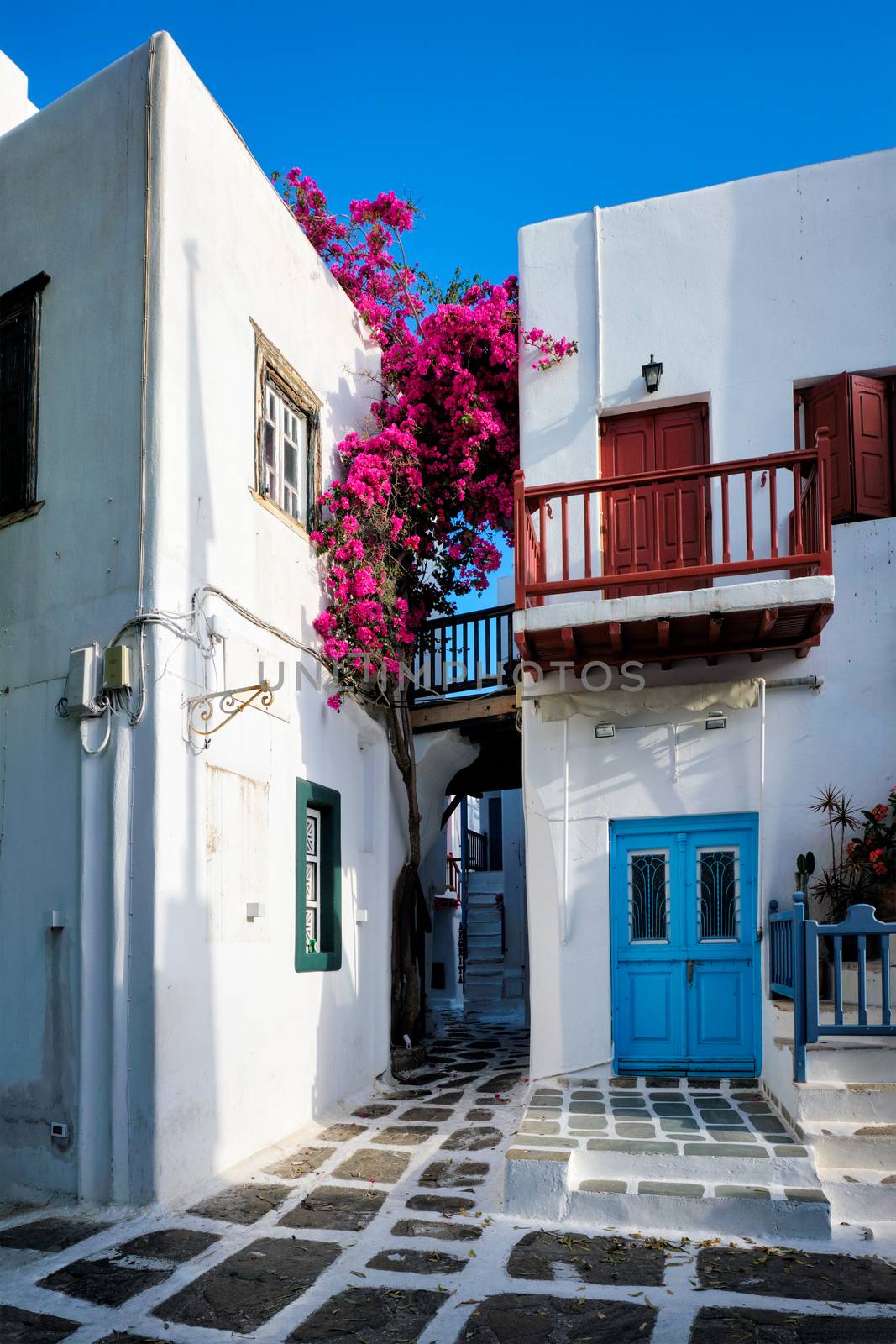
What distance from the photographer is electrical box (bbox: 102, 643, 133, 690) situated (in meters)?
6.97

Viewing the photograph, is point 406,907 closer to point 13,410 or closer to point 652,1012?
point 652,1012

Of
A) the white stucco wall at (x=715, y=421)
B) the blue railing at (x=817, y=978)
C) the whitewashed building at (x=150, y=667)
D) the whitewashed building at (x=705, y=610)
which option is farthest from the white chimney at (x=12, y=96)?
the blue railing at (x=817, y=978)

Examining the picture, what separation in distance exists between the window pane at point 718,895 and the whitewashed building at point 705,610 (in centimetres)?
2

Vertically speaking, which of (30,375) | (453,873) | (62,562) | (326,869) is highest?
(30,375)

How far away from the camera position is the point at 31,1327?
498 cm

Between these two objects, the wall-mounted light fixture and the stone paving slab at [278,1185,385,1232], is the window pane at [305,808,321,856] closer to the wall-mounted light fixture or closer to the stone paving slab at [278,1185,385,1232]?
the stone paving slab at [278,1185,385,1232]

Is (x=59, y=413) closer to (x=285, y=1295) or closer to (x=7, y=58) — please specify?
(x=7, y=58)

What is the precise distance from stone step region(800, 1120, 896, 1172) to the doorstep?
12 centimetres

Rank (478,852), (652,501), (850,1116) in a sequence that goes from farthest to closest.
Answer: (478,852) → (652,501) → (850,1116)

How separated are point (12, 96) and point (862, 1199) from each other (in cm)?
1105

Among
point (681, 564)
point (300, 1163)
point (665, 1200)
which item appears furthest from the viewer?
point (681, 564)

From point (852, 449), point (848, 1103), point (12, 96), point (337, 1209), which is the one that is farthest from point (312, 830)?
point (12, 96)

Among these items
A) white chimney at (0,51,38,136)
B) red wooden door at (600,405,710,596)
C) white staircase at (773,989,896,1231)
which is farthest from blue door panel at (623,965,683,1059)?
white chimney at (0,51,38,136)

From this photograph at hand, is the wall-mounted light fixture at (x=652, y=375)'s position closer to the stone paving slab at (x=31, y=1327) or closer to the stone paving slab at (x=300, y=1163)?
the stone paving slab at (x=300, y=1163)
